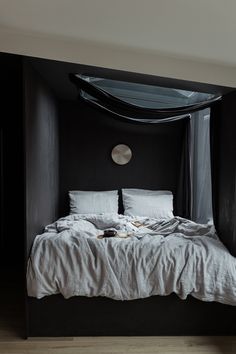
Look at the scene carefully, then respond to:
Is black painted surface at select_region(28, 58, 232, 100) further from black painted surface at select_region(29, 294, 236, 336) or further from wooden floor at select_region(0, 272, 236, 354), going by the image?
wooden floor at select_region(0, 272, 236, 354)

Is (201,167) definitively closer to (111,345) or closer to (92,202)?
(92,202)

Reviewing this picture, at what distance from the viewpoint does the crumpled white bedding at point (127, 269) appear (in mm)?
2232

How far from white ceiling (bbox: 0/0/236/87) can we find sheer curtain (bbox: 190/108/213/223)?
155cm

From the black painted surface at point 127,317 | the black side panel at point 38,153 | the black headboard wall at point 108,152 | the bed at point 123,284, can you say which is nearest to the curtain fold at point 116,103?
the black side panel at point 38,153

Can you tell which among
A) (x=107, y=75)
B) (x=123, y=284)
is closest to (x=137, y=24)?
(x=107, y=75)

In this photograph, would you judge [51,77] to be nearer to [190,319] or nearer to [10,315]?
[10,315]

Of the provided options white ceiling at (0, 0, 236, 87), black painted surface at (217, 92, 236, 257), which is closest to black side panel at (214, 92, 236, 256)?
black painted surface at (217, 92, 236, 257)

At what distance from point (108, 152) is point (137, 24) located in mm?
2416

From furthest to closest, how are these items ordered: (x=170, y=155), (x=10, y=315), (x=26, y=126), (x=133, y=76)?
(x=170, y=155), (x=10, y=315), (x=133, y=76), (x=26, y=126)

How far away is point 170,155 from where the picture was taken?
431 centimetres

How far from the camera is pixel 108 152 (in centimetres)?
415

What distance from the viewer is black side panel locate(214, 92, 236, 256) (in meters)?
2.52

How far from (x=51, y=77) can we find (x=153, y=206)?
215cm

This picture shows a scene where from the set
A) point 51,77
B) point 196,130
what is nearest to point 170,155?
point 196,130
